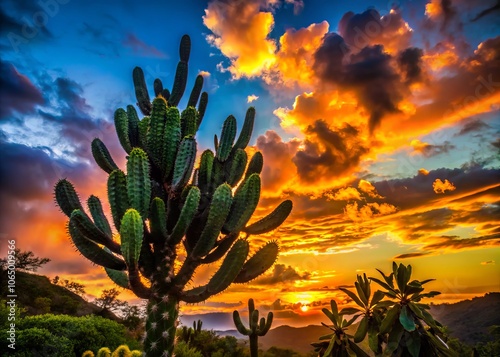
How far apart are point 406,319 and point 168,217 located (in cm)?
489

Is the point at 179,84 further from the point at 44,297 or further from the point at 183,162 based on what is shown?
the point at 44,297

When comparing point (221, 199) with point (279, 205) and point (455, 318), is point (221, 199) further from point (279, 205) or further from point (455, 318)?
point (455, 318)

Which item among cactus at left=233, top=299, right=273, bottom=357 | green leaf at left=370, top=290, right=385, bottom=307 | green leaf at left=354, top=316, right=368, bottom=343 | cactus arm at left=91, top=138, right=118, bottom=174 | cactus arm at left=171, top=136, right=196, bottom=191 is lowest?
cactus at left=233, top=299, right=273, bottom=357

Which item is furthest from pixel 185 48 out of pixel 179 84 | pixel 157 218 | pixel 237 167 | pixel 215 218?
pixel 215 218

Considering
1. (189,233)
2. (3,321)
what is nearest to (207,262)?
(189,233)

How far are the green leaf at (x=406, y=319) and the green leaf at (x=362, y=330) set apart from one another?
126 cm

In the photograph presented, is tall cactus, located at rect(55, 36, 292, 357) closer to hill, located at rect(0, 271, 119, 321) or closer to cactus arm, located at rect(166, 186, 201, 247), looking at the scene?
cactus arm, located at rect(166, 186, 201, 247)

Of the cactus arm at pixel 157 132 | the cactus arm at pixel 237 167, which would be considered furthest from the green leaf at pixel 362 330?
the cactus arm at pixel 157 132

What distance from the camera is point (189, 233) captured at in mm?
6859

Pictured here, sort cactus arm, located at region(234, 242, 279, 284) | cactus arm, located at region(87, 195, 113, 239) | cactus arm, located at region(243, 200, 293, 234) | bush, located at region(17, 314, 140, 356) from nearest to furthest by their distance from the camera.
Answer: cactus arm, located at region(87, 195, 113, 239) < cactus arm, located at region(234, 242, 279, 284) < cactus arm, located at region(243, 200, 293, 234) < bush, located at region(17, 314, 140, 356)

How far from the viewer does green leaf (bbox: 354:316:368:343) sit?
7.17 m

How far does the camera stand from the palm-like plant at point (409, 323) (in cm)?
614

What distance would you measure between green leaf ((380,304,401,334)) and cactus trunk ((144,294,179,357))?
395 centimetres

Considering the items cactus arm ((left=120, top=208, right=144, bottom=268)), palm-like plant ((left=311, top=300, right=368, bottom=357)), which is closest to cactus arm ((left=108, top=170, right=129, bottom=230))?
cactus arm ((left=120, top=208, right=144, bottom=268))
